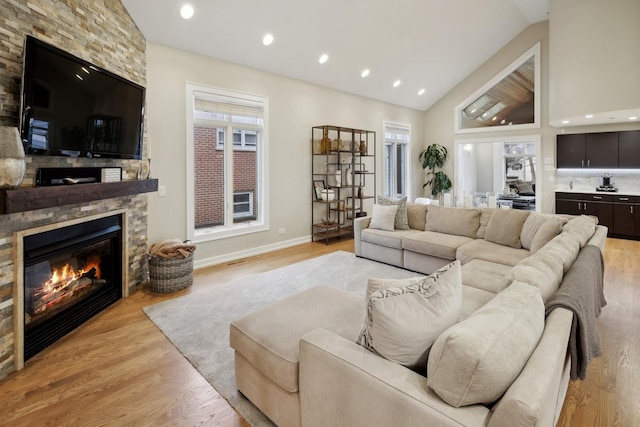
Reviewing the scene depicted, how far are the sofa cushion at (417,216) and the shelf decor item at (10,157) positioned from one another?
4417 mm

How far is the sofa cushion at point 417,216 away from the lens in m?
5.02

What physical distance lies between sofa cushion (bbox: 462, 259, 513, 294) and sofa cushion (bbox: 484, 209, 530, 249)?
717 mm

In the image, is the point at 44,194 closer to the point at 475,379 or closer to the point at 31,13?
the point at 31,13

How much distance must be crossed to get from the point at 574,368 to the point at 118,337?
119 inches

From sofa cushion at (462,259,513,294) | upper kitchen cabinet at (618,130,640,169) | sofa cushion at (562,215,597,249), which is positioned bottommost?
sofa cushion at (462,259,513,294)

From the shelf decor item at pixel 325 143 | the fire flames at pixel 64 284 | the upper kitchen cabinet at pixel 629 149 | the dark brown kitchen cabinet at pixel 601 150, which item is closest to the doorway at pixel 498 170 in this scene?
the dark brown kitchen cabinet at pixel 601 150

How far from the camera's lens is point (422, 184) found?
9.16m

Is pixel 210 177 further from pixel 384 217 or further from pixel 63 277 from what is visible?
pixel 384 217

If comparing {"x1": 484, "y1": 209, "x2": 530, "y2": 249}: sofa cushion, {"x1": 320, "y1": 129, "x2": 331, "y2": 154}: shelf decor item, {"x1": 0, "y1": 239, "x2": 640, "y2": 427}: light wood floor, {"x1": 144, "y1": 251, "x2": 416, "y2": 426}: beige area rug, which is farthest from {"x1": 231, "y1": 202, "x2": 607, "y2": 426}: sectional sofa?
{"x1": 320, "y1": 129, "x2": 331, "y2": 154}: shelf decor item

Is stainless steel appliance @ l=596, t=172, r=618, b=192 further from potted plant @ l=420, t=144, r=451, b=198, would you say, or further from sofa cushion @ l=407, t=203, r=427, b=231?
sofa cushion @ l=407, t=203, r=427, b=231

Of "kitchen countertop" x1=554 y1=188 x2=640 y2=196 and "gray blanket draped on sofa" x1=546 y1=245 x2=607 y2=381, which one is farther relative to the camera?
"kitchen countertop" x1=554 y1=188 x2=640 y2=196

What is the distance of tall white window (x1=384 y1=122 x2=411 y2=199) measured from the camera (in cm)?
802

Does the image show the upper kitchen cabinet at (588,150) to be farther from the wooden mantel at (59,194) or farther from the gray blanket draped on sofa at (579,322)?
the wooden mantel at (59,194)

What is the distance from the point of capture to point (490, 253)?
3.64 meters
